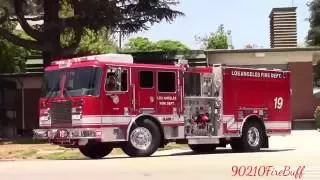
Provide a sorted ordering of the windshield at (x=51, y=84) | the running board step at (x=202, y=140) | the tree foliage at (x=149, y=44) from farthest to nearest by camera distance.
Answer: the tree foliage at (x=149, y=44) → the running board step at (x=202, y=140) → the windshield at (x=51, y=84)

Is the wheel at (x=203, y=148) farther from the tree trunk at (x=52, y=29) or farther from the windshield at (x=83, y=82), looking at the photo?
the tree trunk at (x=52, y=29)

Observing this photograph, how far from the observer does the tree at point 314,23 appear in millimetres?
58944

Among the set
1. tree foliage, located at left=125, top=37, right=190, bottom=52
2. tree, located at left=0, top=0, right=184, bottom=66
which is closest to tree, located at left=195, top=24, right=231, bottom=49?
tree foliage, located at left=125, top=37, right=190, bottom=52

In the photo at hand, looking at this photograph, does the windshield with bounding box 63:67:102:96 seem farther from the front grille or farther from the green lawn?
the green lawn

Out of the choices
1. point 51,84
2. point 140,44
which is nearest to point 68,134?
point 51,84

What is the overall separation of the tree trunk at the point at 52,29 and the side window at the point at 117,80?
38.2 ft

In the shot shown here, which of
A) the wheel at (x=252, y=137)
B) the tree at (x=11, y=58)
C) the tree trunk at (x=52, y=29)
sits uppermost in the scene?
the tree trunk at (x=52, y=29)

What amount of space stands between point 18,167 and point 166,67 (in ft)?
17.7

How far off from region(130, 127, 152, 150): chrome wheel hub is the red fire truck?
16 millimetres

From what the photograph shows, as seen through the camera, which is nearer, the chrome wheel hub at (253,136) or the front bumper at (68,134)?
the front bumper at (68,134)

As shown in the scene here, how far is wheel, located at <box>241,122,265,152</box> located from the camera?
2258cm

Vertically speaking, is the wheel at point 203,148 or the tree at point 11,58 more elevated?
the tree at point 11,58

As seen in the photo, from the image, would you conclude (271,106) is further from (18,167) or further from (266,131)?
(18,167)

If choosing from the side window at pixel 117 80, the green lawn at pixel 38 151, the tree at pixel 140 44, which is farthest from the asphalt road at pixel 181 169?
the tree at pixel 140 44
